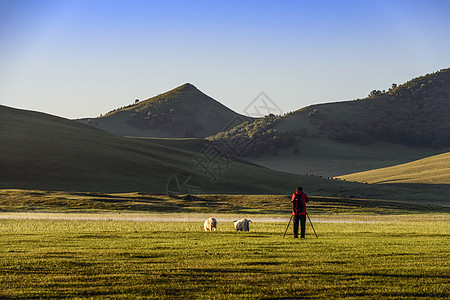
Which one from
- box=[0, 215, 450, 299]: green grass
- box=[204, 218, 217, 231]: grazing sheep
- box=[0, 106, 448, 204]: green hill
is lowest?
box=[0, 215, 450, 299]: green grass

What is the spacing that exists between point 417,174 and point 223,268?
137 m

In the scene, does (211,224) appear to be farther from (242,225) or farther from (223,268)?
(223,268)

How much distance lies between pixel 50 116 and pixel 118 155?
1715 inches

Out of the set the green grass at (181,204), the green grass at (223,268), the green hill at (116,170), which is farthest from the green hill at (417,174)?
the green grass at (223,268)

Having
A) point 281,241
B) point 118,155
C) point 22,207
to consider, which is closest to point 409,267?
point 281,241

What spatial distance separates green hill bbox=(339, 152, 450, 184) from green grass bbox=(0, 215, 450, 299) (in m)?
114

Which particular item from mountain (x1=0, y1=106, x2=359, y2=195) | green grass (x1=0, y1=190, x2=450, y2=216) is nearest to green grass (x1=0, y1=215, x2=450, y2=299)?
green grass (x1=0, y1=190, x2=450, y2=216)

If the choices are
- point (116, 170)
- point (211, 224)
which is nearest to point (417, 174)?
point (116, 170)

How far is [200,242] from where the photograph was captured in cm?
2364

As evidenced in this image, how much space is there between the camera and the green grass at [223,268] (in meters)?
13.6

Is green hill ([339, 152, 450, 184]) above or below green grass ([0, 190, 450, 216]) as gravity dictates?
above

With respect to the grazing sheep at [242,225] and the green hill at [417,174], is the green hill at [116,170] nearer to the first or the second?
the green hill at [417,174]

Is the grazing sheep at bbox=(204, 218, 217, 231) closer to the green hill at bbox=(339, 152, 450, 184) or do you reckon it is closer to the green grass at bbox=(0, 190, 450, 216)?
the green grass at bbox=(0, 190, 450, 216)

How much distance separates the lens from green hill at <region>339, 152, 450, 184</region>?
133750 millimetres
